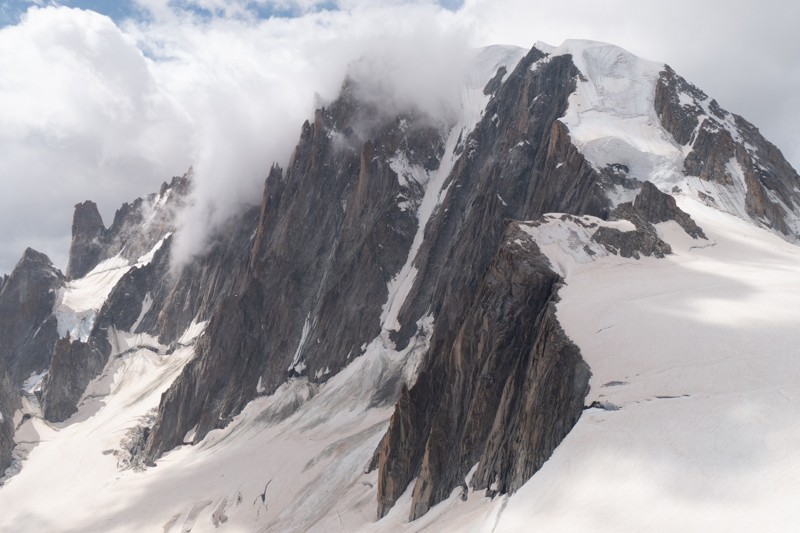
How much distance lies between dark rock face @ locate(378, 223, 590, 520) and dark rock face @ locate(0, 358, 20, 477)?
117m

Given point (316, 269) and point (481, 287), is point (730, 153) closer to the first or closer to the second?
point (481, 287)

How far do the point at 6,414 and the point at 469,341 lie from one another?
140 metres

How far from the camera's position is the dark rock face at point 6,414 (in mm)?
144750

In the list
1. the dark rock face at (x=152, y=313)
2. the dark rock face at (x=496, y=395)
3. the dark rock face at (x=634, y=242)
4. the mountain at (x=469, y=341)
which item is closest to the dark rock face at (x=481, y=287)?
the dark rock face at (x=496, y=395)

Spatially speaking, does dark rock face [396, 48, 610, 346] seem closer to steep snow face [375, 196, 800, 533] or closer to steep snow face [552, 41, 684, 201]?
steep snow face [552, 41, 684, 201]

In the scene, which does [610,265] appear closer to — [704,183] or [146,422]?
[704,183]

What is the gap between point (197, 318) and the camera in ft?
572

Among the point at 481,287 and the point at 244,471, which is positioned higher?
the point at 481,287

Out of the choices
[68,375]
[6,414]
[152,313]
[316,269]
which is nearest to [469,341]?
[316,269]

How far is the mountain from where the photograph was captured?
99.5ft

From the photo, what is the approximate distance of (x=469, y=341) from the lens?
51.6m

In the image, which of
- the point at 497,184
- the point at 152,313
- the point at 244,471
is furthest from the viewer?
the point at 152,313

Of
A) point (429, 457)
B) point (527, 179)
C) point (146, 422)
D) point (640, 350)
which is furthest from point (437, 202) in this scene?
point (640, 350)

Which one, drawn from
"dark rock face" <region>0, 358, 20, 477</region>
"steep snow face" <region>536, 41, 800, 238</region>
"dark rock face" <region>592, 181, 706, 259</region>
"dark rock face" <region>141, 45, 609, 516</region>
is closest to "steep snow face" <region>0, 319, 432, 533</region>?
"dark rock face" <region>0, 358, 20, 477</region>
